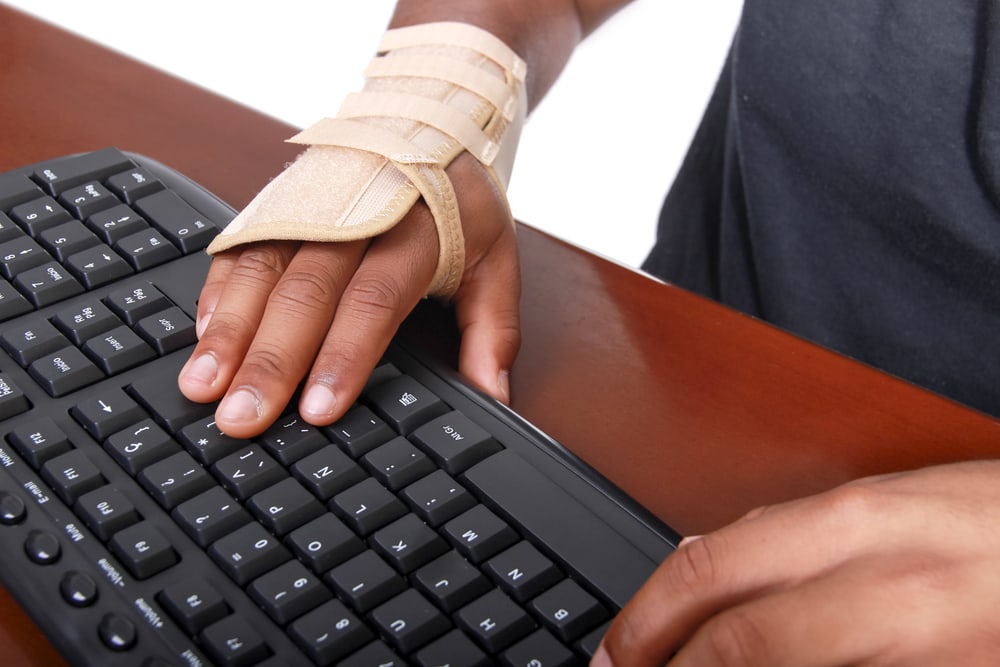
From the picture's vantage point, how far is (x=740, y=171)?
1018 millimetres

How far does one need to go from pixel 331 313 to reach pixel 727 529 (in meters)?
0.26

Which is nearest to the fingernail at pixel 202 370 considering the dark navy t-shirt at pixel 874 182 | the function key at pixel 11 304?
the function key at pixel 11 304

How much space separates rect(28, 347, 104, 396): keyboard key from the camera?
1.66 feet

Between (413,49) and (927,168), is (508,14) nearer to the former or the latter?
(413,49)

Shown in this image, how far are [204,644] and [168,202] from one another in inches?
11.9

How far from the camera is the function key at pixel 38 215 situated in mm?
597

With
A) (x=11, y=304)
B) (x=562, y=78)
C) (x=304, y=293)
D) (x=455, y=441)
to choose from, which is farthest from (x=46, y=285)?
(x=562, y=78)

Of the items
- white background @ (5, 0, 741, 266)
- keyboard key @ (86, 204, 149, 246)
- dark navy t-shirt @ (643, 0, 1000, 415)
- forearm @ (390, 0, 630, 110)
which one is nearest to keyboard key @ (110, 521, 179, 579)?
keyboard key @ (86, 204, 149, 246)

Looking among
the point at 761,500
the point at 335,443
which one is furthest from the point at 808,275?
the point at 335,443

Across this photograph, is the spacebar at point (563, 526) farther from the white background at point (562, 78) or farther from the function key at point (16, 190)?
the white background at point (562, 78)

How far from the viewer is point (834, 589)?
0.38 meters

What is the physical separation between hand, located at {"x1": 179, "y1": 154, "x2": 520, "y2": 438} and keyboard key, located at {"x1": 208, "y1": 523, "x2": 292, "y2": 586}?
2.3 inches

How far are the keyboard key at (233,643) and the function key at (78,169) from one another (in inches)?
12.7

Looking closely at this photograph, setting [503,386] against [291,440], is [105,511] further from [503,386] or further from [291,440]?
[503,386]
